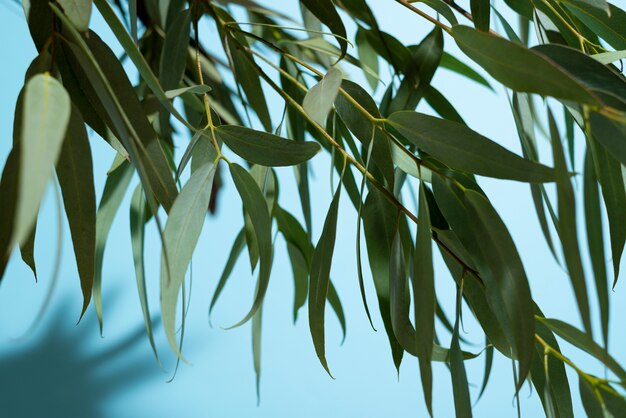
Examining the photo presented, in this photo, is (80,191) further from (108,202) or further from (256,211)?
(108,202)

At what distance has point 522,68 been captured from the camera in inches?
8.2

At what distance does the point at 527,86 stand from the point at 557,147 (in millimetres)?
28

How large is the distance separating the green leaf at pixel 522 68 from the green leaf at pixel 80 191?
12cm

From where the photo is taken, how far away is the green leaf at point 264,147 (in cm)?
27

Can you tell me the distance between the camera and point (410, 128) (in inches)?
10.5

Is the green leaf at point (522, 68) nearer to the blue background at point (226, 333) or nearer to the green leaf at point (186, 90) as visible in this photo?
the green leaf at point (186, 90)

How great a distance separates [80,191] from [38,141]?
10 cm

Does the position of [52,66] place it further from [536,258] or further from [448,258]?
[536,258]

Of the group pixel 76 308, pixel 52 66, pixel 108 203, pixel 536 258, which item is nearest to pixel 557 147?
pixel 52 66

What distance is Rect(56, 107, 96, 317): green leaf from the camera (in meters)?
0.24

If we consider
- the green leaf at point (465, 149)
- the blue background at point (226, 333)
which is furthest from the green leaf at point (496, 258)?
the blue background at point (226, 333)

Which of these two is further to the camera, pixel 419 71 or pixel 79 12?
pixel 419 71

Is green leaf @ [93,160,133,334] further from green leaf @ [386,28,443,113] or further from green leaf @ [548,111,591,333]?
green leaf @ [548,111,591,333]

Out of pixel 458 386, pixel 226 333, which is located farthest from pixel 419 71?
pixel 226 333
